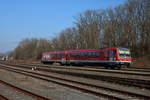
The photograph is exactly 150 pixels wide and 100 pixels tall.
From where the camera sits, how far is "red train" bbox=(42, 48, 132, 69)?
26875mm

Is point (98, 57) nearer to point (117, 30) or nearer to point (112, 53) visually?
point (112, 53)

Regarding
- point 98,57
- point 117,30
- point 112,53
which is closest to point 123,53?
point 112,53

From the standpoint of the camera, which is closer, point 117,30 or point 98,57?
point 98,57

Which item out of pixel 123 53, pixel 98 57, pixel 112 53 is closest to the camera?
pixel 112 53

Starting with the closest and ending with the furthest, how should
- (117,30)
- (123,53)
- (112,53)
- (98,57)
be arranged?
(112,53), (123,53), (98,57), (117,30)

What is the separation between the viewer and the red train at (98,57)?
1058 inches

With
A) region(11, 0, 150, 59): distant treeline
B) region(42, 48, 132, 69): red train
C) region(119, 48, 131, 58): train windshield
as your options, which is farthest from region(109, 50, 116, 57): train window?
region(11, 0, 150, 59): distant treeline

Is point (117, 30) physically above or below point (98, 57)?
above

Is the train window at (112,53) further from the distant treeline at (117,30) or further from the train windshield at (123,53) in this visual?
the distant treeline at (117,30)

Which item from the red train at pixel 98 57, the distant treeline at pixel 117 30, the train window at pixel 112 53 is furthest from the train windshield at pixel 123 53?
the distant treeline at pixel 117 30

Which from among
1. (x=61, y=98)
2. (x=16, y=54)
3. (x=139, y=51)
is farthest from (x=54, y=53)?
(x=16, y=54)

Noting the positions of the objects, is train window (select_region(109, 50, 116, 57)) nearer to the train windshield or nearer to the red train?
the red train

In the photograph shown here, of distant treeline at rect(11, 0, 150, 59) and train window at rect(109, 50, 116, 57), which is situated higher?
distant treeline at rect(11, 0, 150, 59)

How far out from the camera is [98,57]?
29.4 meters
